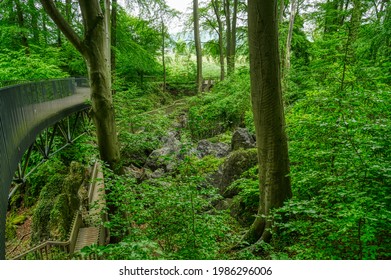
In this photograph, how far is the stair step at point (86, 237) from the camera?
8.74 metres

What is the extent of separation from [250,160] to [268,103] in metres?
3.62

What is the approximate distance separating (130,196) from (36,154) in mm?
9785

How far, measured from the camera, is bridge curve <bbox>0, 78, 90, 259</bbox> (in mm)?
3820

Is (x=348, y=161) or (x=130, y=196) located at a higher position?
(x=348, y=161)

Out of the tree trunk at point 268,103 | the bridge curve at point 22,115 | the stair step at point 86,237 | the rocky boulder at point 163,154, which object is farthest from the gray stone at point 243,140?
the bridge curve at point 22,115

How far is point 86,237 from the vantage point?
30.0ft

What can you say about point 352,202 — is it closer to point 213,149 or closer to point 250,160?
point 250,160

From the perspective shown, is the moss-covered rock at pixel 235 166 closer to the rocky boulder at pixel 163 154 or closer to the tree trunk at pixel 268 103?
the tree trunk at pixel 268 103

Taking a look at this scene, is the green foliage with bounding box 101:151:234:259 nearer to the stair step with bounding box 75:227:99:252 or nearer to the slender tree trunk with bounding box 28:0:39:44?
the stair step with bounding box 75:227:99:252

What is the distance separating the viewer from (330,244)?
310 cm

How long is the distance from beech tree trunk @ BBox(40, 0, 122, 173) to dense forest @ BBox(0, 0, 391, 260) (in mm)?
32

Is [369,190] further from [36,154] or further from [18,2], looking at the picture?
[18,2]
